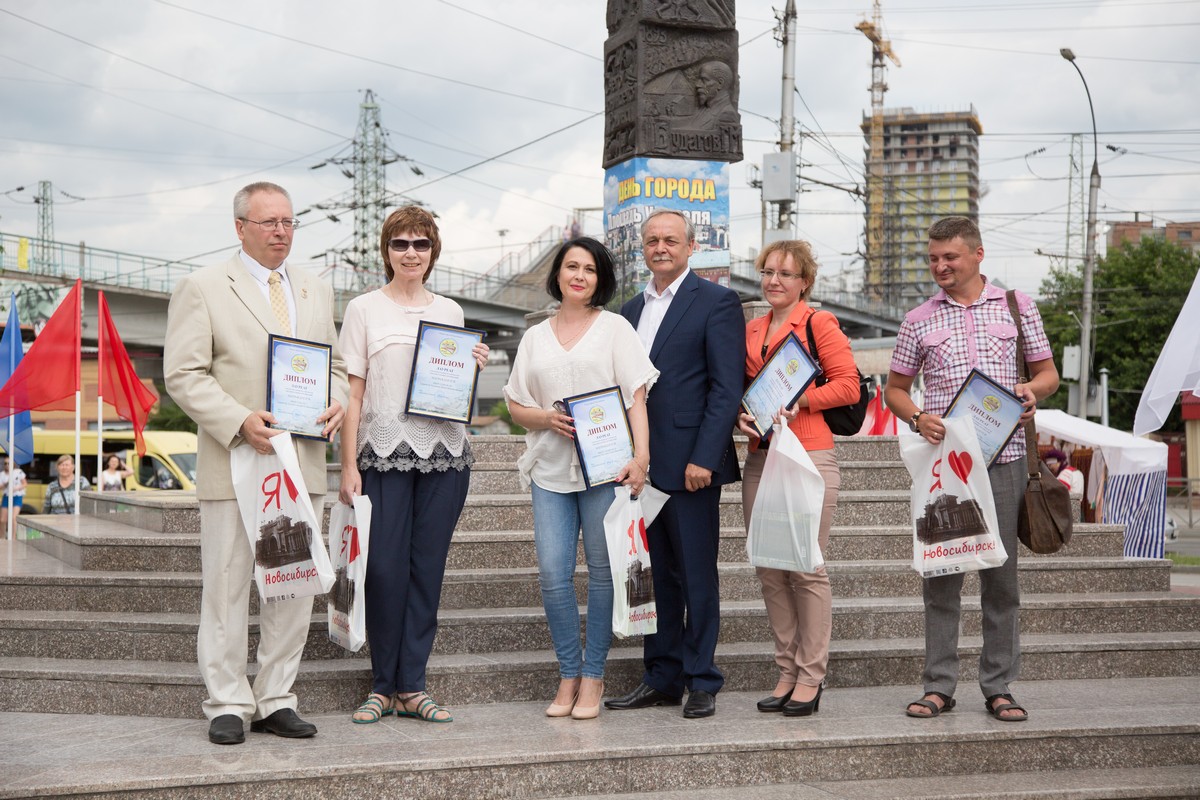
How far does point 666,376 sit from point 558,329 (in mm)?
479

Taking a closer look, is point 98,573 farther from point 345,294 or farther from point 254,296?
point 345,294

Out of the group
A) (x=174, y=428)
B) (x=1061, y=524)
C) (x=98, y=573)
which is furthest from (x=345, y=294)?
(x=1061, y=524)

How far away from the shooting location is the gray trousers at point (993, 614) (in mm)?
4727

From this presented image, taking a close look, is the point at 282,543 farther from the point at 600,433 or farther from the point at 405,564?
the point at 600,433

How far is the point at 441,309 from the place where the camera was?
476cm

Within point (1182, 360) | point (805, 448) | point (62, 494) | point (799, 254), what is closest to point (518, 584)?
point (805, 448)

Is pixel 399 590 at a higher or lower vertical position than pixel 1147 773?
higher

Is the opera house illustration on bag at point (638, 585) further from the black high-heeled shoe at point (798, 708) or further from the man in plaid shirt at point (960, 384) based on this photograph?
the man in plaid shirt at point (960, 384)

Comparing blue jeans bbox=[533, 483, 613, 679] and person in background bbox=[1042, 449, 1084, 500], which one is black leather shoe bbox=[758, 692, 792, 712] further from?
person in background bbox=[1042, 449, 1084, 500]

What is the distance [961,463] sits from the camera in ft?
15.2

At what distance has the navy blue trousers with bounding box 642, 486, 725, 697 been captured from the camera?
4.75 m

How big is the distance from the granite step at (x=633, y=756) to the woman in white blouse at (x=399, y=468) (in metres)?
0.27

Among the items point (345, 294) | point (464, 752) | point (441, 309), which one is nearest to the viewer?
point (464, 752)

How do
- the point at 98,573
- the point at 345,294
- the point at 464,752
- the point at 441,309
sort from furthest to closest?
the point at 345,294 < the point at 98,573 < the point at 441,309 < the point at 464,752
